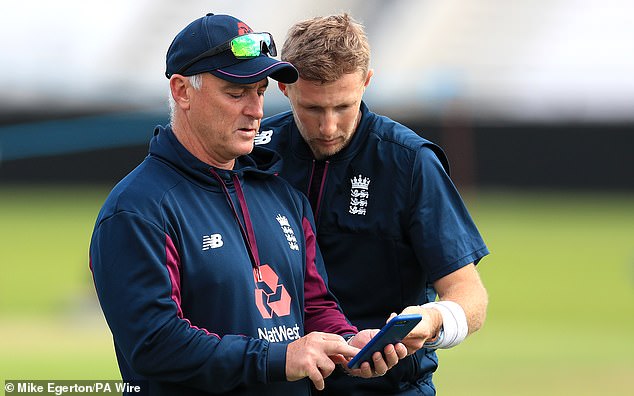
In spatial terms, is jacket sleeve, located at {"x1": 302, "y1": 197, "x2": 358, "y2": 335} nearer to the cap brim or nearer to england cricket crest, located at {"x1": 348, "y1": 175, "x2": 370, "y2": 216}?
england cricket crest, located at {"x1": 348, "y1": 175, "x2": 370, "y2": 216}

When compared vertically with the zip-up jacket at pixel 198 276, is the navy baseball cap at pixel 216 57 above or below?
above

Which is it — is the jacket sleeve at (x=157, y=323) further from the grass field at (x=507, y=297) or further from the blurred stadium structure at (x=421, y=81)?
the blurred stadium structure at (x=421, y=81)

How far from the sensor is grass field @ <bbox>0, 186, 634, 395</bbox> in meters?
10.5

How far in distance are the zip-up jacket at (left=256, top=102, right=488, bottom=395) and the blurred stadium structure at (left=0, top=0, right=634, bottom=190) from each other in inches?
723

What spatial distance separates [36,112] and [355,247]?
20.5 m

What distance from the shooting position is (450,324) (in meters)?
4.34

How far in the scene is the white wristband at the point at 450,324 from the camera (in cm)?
432

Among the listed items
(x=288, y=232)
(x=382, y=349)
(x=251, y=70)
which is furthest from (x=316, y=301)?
(x=251, y=70)

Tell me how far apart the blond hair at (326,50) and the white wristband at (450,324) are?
908mm

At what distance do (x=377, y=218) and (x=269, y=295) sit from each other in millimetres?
799

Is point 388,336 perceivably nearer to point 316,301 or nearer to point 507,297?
point 316,301

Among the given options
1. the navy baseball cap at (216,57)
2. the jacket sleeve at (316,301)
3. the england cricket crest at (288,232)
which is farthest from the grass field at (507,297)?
the navy baseball cap at (216,57)

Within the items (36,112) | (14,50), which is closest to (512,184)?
(36,112)

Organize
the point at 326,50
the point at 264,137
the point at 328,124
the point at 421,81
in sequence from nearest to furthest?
the point at 326,50 < the point at 328,124 < the point at 264,137 < the point at 421,81
